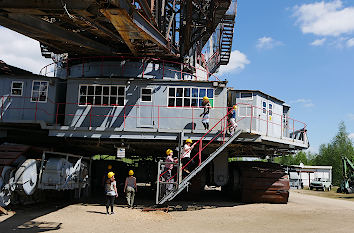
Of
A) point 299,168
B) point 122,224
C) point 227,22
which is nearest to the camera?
point 122,224

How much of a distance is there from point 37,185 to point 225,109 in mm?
8870

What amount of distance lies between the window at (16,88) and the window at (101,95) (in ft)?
9.71

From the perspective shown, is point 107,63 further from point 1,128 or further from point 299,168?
point 299,168

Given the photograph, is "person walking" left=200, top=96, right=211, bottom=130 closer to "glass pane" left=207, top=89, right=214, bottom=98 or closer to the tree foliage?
"glass pane" left=207, top=89, right=214, bottom=98

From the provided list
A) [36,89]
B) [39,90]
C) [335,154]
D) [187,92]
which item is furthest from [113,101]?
[335,154]

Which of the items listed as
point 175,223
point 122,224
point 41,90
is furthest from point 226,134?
point 41,90

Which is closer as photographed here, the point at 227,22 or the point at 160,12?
the point at 160,12

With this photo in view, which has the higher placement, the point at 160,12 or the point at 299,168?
the point at 160,12

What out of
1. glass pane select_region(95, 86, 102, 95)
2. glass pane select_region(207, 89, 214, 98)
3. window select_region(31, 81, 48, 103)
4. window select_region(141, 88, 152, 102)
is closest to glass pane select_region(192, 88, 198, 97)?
glass pane select_region(207, 89, 214, 98)

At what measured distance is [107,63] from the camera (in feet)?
61.1

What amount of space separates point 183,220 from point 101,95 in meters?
7.40

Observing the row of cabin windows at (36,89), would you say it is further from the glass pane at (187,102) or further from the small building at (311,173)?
the small building at (311,173)

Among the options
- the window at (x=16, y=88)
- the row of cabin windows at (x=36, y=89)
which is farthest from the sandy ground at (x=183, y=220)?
the window at (x=16, y=88)

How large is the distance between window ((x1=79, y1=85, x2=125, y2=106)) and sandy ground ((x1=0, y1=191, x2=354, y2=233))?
190 inches
